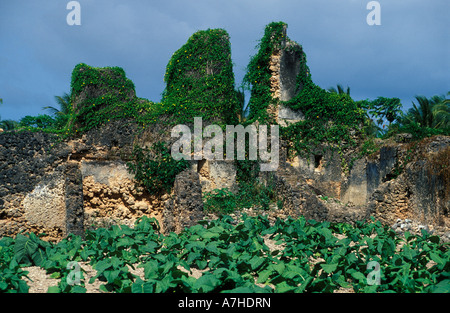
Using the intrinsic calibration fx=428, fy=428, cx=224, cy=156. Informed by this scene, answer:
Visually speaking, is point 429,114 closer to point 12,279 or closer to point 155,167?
point 155,167

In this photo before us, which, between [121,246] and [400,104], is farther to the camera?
[400,104]

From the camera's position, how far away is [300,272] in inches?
209

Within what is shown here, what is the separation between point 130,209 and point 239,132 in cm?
418

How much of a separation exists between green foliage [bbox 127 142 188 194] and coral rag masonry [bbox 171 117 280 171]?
263 millimetres

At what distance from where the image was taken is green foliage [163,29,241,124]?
1327 centimetres

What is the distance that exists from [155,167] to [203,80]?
3210 mm

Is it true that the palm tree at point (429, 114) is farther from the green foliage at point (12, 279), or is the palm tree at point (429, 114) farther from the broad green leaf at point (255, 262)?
the green foliage at point (12, 279)

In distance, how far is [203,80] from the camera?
13.5m

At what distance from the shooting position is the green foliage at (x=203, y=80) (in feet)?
43.5

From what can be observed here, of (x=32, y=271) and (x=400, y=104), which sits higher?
(x=400, y=104)

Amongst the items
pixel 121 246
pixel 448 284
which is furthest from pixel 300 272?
pixel 121 246

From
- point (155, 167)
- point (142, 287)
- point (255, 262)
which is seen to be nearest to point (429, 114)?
point (155, 167)
